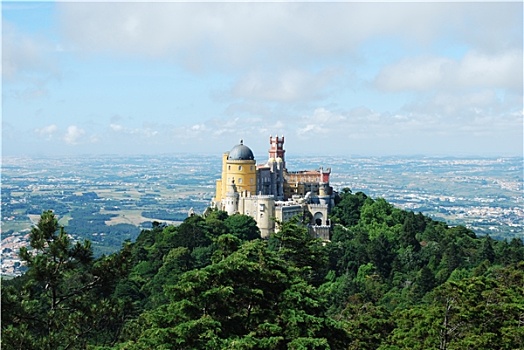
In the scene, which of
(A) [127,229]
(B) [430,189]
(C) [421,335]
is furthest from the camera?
(B) [430,189]

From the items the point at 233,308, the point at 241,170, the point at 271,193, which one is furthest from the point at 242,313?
the point at 271,193

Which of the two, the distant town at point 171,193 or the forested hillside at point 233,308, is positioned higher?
the forested hillside at point 233,308

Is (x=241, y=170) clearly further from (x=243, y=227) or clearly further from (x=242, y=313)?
(x=242, y=313)

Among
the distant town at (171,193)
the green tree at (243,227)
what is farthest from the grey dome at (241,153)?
the distant town at (171,193)

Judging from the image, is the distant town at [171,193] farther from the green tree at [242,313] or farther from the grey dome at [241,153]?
the green tree at [242,313]

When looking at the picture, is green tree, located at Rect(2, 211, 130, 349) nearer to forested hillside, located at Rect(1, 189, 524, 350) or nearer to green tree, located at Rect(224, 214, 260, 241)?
forested hillside, located at Rect(1, 189, 524, 350)

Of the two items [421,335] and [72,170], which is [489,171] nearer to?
[72,170]

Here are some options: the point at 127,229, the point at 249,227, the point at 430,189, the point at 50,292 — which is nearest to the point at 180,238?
the point at 249,227
